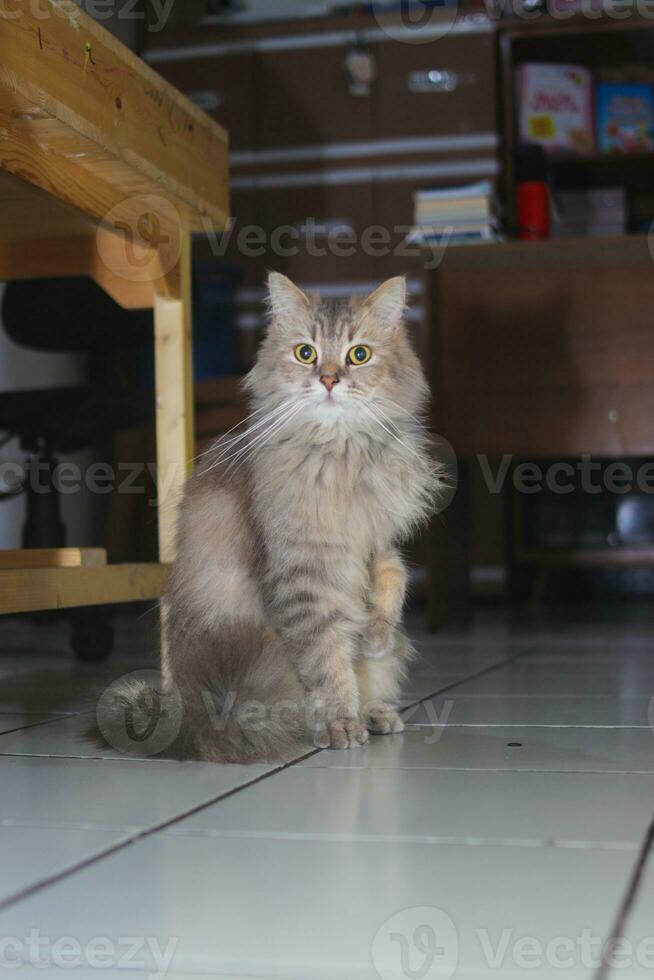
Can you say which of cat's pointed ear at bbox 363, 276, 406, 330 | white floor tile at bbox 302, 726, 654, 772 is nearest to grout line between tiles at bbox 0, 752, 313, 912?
white floor tile at bbox 302, 726, 654, 772

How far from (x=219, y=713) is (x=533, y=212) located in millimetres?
2816

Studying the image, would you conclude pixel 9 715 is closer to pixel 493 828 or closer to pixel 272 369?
pixel 272 369

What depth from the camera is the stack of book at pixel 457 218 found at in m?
3.14

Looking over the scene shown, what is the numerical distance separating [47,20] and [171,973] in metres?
1.29

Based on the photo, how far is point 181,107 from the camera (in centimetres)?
199

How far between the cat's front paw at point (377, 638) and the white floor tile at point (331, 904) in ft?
2.03

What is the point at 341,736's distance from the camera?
55.8 inches

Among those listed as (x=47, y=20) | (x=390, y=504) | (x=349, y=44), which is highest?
(x=349, y=44)

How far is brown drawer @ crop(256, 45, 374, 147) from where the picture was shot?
4.36 meters

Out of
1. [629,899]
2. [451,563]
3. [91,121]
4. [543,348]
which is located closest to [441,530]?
[451,563]

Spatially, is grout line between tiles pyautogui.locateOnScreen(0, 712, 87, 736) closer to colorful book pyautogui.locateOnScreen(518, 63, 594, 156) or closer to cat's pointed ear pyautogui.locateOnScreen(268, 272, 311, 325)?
cat's pointed ear pyautogui.locateOnScreen(268, 272, 311, 325)

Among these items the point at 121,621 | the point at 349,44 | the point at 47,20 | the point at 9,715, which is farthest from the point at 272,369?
the point at 349,44

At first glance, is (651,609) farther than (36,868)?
Yes

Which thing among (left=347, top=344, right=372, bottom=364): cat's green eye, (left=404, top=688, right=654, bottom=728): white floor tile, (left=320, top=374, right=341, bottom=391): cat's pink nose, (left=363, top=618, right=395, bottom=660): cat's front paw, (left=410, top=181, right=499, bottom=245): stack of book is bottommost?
(left=404, top=688, right=654, bottom=728): white floor tile
